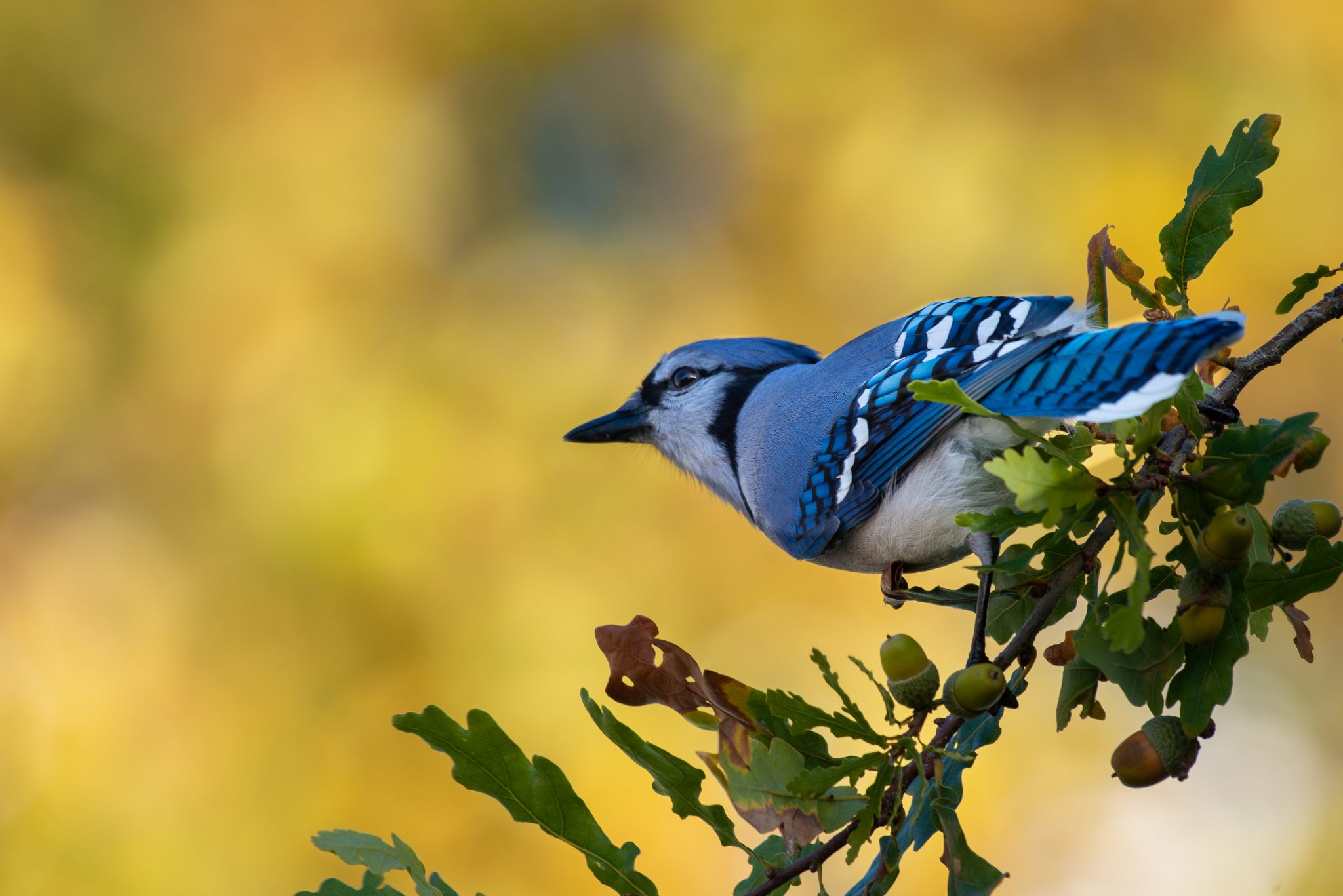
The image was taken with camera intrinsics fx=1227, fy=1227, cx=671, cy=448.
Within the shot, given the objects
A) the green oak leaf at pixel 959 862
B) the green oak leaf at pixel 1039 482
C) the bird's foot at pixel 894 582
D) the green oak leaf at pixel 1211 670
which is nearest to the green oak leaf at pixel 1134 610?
the green oak leaf at pixel 1039 482

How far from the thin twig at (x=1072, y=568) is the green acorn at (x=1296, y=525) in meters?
0.11

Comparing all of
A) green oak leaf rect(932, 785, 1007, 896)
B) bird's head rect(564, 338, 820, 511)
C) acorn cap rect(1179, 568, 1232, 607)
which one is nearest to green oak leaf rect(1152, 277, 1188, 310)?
acorn cap rect(1179, 568, 1232, 607)

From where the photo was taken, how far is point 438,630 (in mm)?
3654

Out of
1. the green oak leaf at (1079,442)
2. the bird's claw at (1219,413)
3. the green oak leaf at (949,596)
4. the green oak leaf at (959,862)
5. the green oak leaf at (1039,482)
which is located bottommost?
the green oak leaf at (959,862)

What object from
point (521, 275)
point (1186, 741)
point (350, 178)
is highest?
point (350, 178)

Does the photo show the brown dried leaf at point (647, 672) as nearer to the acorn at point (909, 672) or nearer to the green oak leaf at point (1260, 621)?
the acorn at point (909, 672)

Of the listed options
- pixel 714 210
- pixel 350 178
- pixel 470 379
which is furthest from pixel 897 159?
pixel 350 178

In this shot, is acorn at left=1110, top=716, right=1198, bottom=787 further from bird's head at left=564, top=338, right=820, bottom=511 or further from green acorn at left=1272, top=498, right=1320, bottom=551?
bird's head at left=564, top=338, right=820, bottom=511

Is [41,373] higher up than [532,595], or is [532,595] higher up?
[41,373]

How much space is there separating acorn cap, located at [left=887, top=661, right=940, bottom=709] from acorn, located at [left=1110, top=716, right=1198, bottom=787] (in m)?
0.17

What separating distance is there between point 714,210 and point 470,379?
125 cm

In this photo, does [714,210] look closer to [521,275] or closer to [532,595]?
[521,275]

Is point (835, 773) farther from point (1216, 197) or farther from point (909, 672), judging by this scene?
point (1216, 197)

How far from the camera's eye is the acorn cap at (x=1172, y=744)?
3.50 ft
